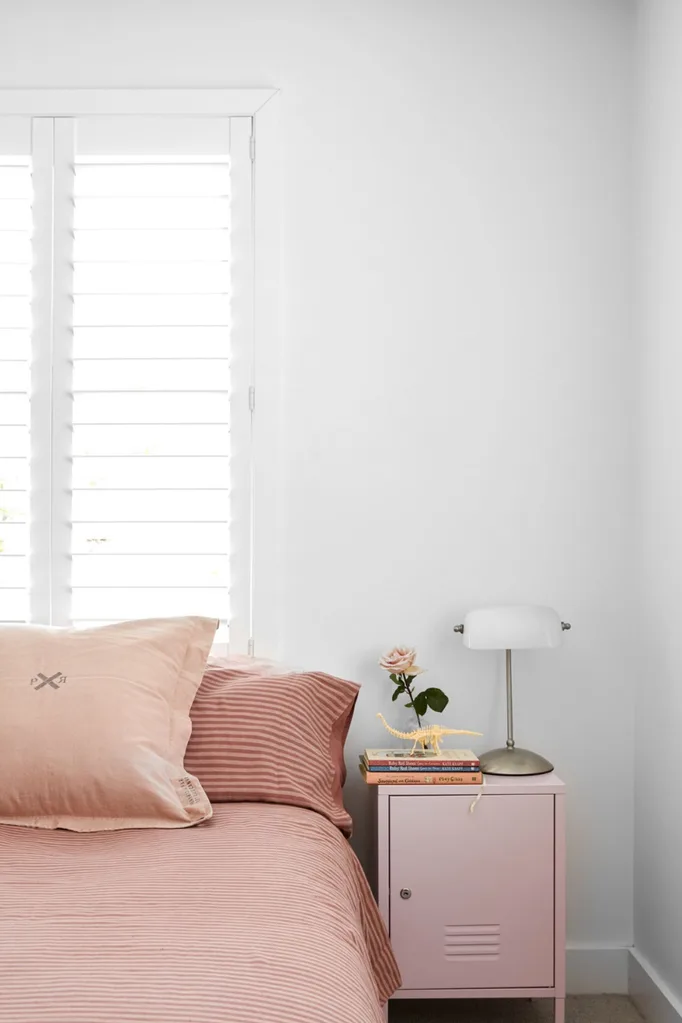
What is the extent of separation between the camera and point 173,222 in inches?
97.8

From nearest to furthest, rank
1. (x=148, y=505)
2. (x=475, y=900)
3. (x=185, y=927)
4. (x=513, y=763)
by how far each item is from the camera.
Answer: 1. (x=185, y=927)
2. (x=475, y=900)
3. (x=513, y=763)
4. (x=148, y=505)

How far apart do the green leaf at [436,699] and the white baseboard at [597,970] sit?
0.77m

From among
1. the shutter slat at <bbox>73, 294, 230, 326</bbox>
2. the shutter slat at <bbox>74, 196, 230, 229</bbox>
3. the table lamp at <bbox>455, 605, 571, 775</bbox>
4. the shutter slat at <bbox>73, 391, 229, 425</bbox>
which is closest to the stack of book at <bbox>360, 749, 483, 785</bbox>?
the table lamp at <bbox>455, 605, 571, 775</bbox>

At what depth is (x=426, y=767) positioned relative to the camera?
218 cm

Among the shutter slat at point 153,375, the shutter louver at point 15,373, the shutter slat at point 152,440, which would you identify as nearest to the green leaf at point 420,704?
the shutter slat at point 152,440

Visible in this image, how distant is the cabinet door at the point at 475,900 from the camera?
213 cm

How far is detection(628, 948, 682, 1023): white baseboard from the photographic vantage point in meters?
2.17

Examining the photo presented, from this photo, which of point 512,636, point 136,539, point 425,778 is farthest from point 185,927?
point 136,539

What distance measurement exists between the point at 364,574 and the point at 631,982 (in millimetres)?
1297

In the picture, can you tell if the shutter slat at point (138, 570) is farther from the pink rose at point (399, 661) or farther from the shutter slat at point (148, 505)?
the pink rose at point (399, 661)

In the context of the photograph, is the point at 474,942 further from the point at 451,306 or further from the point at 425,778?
the point at 451,306

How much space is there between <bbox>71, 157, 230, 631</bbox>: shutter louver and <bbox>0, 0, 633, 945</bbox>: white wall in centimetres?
20

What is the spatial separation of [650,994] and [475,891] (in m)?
0.59

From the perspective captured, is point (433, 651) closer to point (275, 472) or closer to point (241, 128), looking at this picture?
point (275, 472)
